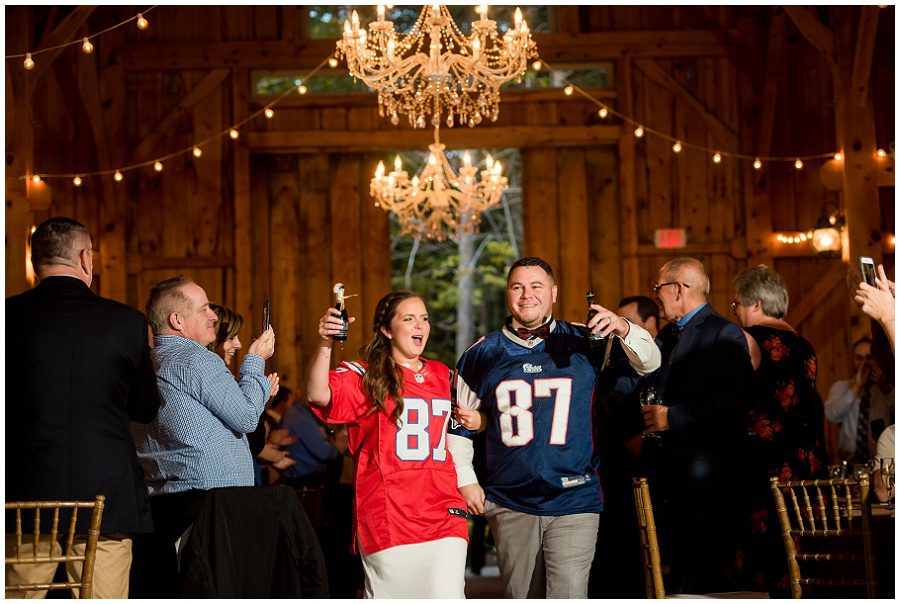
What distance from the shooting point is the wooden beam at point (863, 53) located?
6.77 m

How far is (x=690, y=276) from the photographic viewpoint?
4.11m

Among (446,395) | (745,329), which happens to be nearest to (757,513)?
(745,329)

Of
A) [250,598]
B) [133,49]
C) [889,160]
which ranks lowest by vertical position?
[250,598]

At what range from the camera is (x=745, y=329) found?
14.6ft

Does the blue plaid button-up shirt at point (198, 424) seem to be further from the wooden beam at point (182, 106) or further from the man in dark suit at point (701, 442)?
the wooden beam at point (182, 106)

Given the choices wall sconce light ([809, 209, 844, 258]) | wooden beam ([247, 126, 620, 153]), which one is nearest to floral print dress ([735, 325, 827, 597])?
wall sconce light ([809, 209, 844, 258])

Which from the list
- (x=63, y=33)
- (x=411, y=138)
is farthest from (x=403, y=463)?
(x=411, y=138)

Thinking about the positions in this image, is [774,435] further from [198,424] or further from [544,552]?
[198,424]

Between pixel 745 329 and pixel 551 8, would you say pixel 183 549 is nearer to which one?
pixel 745 329

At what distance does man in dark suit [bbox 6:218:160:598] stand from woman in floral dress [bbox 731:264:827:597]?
236 centimetres

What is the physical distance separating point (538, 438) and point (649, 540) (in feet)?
1.67

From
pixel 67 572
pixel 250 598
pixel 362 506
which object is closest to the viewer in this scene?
pixel 67 572

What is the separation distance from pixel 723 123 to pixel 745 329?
5504mm

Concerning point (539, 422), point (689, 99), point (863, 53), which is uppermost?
point (689, 99)
